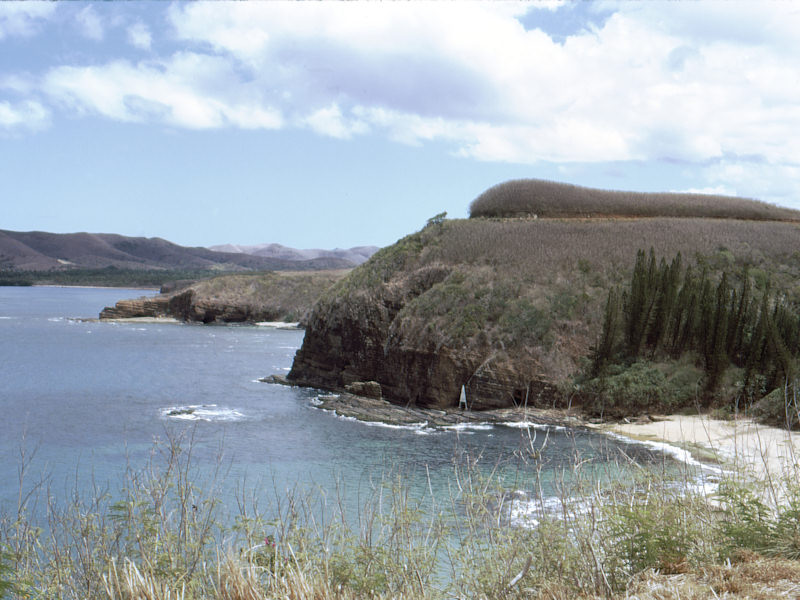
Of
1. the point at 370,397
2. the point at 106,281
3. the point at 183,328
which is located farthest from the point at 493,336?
the point at 106,281

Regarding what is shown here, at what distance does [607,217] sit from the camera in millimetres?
42406

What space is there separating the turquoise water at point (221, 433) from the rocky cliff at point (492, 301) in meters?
3.37

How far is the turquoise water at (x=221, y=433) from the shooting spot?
1498 centimetres

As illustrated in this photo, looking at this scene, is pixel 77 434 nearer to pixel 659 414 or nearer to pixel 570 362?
pixel 570 362

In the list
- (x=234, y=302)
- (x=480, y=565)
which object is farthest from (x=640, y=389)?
(x=234, y=302)

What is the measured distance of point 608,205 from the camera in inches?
1727

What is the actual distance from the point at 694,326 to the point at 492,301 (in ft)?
26.1

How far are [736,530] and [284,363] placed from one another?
39.4 meters

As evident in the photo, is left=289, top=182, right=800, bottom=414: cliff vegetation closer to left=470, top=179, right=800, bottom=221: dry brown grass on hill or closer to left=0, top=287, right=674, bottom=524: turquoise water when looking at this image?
left=470, top=179, right=800, bottom=221: dry brown grass on hill

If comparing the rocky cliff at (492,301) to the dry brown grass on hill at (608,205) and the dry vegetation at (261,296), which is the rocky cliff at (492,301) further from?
the dry vegetation at (261,296)

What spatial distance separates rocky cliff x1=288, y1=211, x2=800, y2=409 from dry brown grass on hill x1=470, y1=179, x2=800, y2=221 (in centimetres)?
308

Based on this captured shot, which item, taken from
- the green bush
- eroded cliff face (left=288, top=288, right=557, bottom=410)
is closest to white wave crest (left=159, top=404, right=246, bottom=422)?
eroded cliff face (left=288, top=288, right=557, bottom=410)

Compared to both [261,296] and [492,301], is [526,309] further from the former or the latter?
[261,296]

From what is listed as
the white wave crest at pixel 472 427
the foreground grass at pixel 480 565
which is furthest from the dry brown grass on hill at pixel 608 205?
the foreground grass at pixel 480 565
